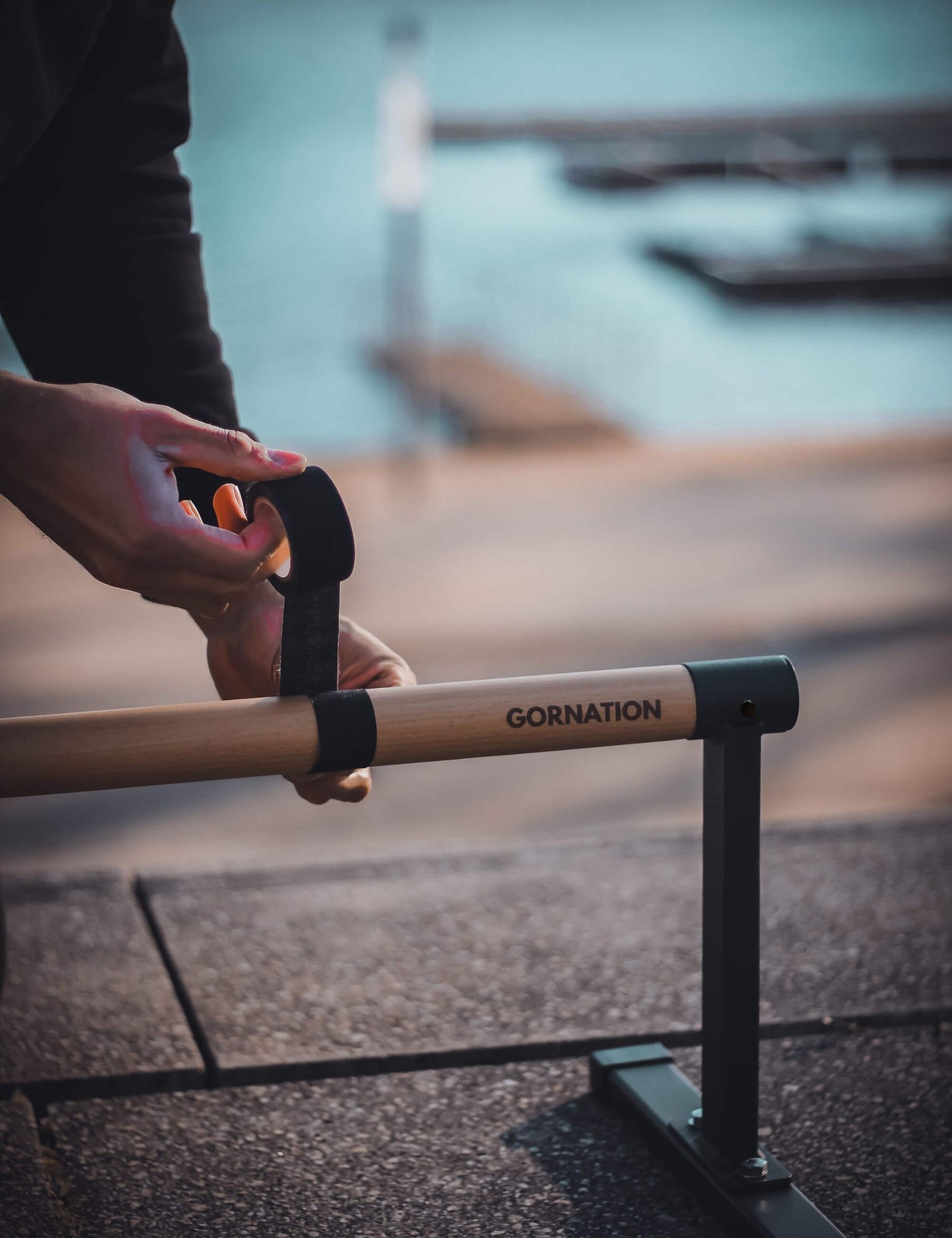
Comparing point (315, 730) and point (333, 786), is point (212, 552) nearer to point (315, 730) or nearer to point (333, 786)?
point (315, 730)

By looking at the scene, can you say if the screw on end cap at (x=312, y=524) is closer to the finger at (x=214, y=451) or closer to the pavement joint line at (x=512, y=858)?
the finger at (x=214, y=451)

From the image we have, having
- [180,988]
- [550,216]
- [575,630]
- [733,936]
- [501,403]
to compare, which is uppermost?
[733,936]

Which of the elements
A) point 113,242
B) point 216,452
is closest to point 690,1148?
point 216,452

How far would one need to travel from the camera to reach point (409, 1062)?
175cm

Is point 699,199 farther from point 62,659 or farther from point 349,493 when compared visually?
point 62,659

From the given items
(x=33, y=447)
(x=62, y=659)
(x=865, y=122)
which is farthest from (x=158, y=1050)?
(x=865, y=122)

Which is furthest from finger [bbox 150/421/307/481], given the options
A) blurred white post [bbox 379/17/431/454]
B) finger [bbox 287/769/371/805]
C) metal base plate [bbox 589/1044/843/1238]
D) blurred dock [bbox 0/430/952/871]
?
blurred white post [bbox 379/17/431/454]

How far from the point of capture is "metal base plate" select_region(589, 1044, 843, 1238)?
52.9 inches

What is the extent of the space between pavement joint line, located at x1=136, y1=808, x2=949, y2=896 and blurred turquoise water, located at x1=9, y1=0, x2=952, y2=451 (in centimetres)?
420

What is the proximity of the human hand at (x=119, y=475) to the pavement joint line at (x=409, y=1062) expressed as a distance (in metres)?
0.92

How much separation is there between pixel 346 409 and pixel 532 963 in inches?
545

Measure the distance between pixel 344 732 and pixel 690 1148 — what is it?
687mm

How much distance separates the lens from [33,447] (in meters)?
0.97

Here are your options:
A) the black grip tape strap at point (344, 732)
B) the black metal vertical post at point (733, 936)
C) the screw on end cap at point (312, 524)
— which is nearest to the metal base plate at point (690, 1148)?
the black metal vertical post at point (733, 936)
